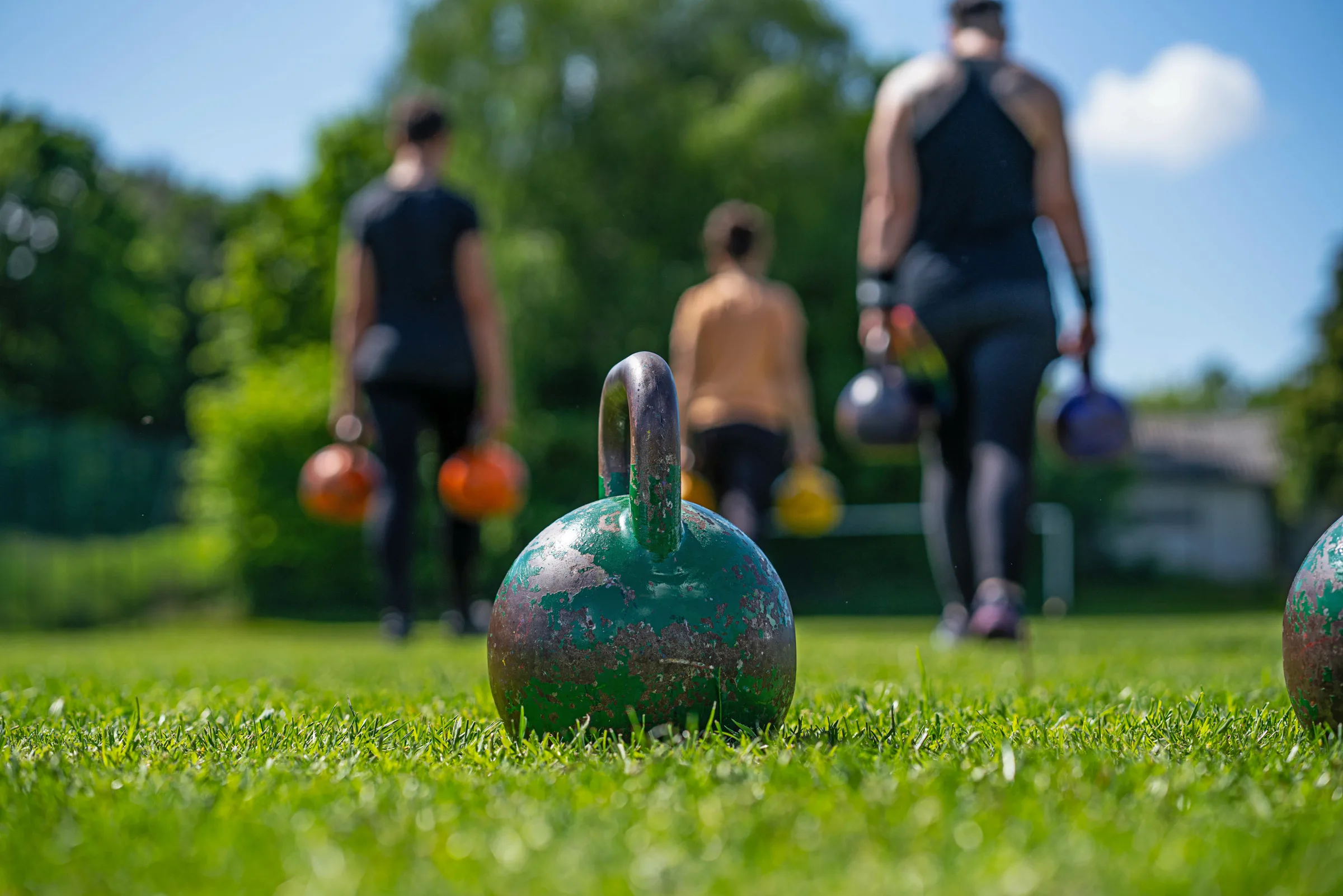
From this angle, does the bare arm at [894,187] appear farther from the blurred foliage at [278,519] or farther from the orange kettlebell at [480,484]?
the blurred foliage at [278,519]

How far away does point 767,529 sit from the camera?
7250 millimetres

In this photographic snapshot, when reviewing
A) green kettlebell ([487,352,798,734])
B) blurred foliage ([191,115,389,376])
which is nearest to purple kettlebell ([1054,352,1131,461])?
green kettlebell ([487,352,798,734])

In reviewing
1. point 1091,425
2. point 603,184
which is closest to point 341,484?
point 1091,425

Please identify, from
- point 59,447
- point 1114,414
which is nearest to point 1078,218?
point 1114,414

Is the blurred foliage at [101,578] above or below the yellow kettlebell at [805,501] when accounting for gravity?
below

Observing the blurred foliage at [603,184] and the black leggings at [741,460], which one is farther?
the blurred foliage at [603,184]

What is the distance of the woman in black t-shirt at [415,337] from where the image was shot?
20.3 ft

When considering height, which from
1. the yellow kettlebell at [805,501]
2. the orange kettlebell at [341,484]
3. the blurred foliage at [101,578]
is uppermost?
the orange kettlebell at [341,484]

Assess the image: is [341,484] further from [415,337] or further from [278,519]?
[278,519]

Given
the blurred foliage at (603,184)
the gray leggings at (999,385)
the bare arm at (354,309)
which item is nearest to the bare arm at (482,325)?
the bare arm at (354,309)

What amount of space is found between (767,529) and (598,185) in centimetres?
1669

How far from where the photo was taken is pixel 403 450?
20.2 feet

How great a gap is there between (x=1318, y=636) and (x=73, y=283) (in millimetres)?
39720

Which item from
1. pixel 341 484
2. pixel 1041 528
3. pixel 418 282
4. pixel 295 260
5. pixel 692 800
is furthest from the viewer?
pixel 295 260
